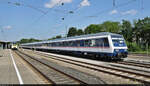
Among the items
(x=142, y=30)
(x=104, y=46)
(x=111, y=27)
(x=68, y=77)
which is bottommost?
(x=68, y=77)

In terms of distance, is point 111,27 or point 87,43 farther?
point 111,27

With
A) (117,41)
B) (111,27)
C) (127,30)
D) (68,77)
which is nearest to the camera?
(68,77)

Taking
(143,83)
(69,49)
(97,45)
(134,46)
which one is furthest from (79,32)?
(143,83)

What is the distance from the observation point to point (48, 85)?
7336mm

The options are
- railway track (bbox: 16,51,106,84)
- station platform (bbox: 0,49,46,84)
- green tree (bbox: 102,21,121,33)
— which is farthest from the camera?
green tree (bbox: 102,21,121,33)

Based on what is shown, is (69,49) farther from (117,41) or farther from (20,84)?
(20,84)

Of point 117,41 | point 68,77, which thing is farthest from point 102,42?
point 68,77

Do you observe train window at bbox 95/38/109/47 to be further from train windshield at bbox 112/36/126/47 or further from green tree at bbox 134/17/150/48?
green tree at bbox 134/17/150/48

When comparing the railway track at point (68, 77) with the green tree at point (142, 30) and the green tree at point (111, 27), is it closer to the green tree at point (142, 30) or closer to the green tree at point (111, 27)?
the green tree at point (142, 30)

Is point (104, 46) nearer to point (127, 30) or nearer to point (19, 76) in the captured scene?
point (19, 76)

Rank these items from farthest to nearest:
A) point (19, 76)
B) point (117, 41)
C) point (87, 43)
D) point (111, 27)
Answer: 1. point (111, 27)
2. point (87, 43)
3. point (117, 41)
4. point (19, 76)

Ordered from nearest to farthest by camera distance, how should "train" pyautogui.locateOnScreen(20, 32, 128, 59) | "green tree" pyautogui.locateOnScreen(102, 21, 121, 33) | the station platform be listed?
the station platform < "train" pyautogui.locateOnScreen(20, 32, 128, 59) < "green tree" pyautogui.locateOnScreen(102, 21, 121, 33)

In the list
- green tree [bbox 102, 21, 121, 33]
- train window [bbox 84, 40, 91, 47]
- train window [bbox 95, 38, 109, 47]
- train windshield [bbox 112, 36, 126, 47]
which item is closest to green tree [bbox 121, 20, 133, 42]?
green tree [bbox 102, 21, 121, 33]

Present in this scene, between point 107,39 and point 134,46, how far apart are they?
2304cm
